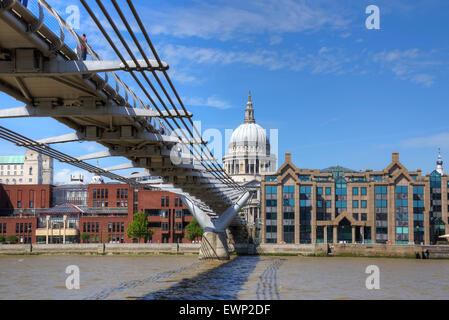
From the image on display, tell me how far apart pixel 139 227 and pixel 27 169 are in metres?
105

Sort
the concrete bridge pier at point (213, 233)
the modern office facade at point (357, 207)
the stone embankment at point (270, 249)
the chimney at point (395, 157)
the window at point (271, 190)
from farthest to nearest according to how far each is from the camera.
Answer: the chimney at point (395, 157), the window at point (271, 190), the modern office facade at point (357, 207), the stone embankment at point (270, 249), the concrete bridge pier at point (213, 233)

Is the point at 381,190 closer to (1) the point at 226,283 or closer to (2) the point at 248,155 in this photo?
(1) the point at 226,283

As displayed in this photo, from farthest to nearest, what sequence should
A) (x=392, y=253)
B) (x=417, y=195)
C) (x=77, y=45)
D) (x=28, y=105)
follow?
(x=417, y=195)
(x=392, y=253)
(x=28, y=105)
(x=77, y=45)

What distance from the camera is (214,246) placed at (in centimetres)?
5809

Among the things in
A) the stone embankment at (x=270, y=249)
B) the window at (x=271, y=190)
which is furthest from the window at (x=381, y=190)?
the window at (x=271, y=190)

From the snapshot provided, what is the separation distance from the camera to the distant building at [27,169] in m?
177

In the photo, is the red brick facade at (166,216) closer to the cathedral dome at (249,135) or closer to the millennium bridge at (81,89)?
the millennium bridge at (81,89)

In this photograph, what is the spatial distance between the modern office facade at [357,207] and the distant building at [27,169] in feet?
358

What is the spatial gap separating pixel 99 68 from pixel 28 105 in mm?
5397

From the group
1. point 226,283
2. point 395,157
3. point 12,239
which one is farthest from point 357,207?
point 226,283

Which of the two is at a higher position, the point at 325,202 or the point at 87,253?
the point at 325,202
